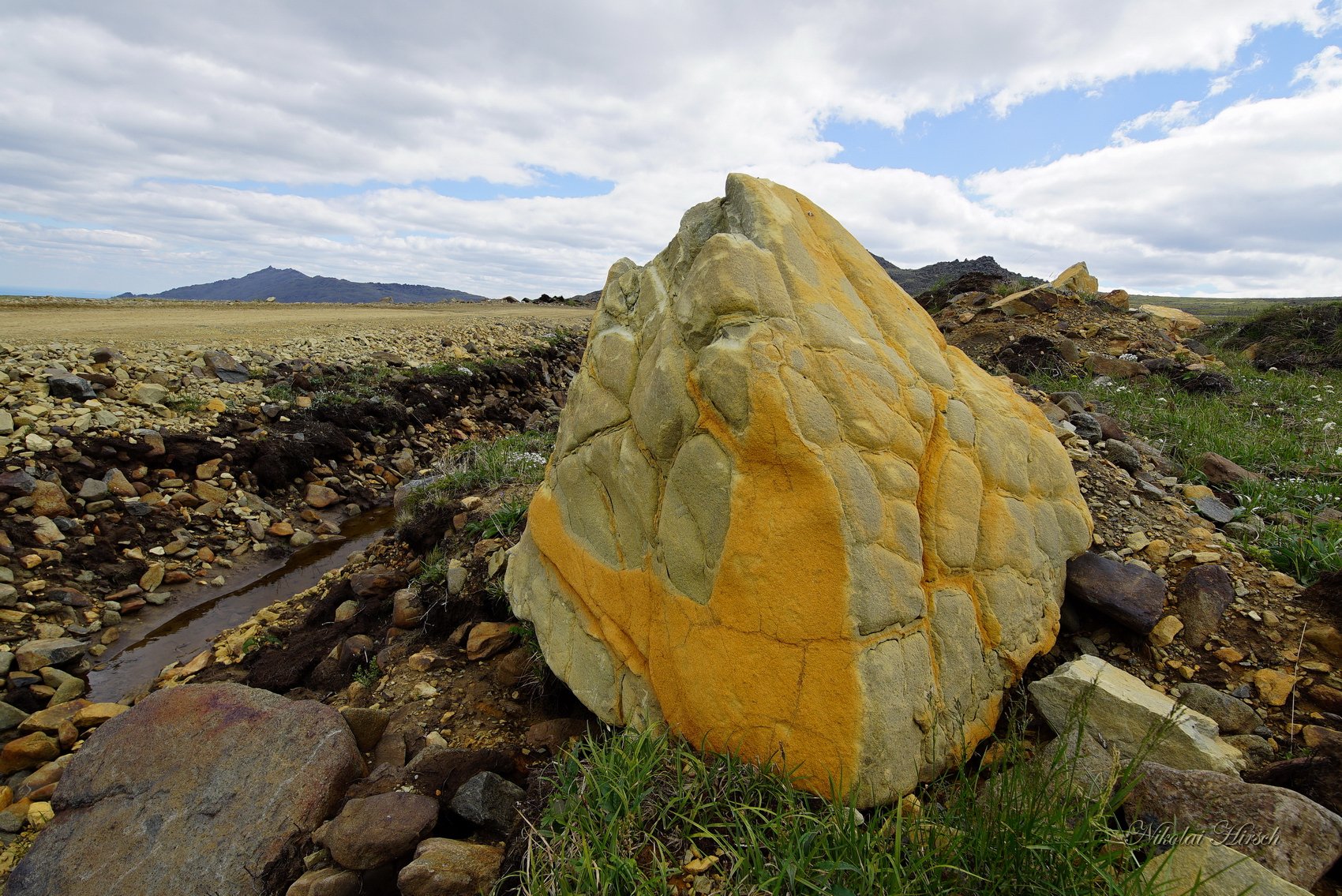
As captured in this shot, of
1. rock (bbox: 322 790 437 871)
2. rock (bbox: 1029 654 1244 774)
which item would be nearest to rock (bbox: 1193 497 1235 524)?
rock (bbox: 1029 654 1244 774)

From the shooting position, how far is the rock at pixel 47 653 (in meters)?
4.50

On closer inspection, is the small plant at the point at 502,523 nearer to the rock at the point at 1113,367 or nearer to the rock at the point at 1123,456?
the rock at the point at 1123,456

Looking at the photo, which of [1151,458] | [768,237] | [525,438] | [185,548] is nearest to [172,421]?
[185,548]

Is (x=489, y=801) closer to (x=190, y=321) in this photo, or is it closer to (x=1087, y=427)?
(x=1087, y=427)

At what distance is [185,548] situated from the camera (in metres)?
6.16

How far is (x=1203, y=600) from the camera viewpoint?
3.04 m

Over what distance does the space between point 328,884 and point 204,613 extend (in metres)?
4.35

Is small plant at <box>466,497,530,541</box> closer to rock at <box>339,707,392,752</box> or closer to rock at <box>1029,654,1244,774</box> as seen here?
rock at <box>339,707,392,752</box>

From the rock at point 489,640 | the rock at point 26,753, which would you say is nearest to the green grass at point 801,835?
the rock at point 489,640

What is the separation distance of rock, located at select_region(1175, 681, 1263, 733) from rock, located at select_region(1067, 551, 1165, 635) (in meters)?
0.34

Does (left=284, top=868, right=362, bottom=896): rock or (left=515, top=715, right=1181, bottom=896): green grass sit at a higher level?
(left=515, top=715, right=1181, bottom=896): green grass

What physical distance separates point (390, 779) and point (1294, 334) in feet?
49.1

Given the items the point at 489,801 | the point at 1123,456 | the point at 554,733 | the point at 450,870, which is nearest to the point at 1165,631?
the point at 1123,456

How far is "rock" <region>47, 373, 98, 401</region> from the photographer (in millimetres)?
6781
